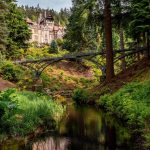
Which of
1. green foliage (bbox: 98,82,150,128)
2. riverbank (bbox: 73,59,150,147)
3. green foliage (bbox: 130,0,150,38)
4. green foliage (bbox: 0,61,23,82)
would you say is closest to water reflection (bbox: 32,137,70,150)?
riverbank (bbox: 73,59,150,147)

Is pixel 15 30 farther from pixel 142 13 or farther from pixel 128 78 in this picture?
pixel 142 13

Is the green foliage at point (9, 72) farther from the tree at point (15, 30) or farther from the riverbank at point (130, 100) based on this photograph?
the riverbank at point (130, 100)

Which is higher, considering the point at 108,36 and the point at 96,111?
the point at 108,36

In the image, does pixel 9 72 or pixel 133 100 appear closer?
pixel 133 100

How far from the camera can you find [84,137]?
14242 mm

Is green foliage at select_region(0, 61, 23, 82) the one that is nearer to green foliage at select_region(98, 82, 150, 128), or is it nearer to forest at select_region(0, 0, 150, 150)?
forest at select_region(0, 0, 150, 150)

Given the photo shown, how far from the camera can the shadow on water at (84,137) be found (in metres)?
12.6

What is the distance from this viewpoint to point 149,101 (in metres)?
16.0

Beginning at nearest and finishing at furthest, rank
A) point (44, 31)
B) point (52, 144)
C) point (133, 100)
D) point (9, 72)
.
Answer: point (52, 144) → point (133, 100) → point (9, 72) → point (44, 31)

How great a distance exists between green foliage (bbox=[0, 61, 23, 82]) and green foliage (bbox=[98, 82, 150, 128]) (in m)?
25.2

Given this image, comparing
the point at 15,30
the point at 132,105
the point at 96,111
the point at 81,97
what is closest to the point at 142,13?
the point at 132,105

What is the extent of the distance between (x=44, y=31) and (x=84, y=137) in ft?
303

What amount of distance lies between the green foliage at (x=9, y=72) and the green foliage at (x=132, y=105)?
82.7ft

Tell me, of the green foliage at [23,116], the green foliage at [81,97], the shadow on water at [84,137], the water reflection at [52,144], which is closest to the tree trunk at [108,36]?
the green foliage at [81,97]
